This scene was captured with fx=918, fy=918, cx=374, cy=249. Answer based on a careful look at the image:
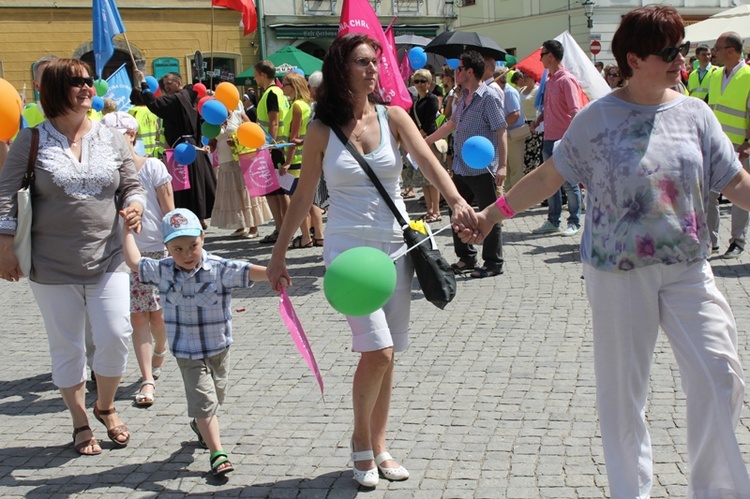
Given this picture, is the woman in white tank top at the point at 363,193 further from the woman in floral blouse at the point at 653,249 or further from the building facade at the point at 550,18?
the building facade at the point at 550,18

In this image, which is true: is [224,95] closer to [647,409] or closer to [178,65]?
[647,409]

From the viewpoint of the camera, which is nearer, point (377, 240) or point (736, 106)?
point (377, 240)

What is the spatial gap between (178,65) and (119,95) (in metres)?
21.6

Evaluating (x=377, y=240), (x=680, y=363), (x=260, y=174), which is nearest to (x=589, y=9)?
(x=260, y=174)

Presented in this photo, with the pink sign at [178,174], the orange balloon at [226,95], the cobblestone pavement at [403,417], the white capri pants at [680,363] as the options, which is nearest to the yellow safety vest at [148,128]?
the pink sign at [178,174]

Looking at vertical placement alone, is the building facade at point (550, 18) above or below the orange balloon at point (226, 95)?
above

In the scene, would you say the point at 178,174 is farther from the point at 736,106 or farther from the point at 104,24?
the point at 736,106

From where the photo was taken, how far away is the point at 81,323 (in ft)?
16.1

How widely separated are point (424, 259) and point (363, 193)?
402 millimetres

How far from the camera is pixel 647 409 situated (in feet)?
16.4

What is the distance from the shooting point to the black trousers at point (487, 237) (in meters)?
8.80

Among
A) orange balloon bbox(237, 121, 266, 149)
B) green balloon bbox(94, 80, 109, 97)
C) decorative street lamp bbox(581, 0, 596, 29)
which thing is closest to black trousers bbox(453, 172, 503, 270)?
orange balloon bbox(237, 121, 266, 149)

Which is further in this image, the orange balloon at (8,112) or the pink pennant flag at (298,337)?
the orange balloon at (8,112)

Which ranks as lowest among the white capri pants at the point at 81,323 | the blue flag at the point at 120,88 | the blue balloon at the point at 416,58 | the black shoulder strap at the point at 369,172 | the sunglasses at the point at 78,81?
the white capri pants at the point at 81,323
